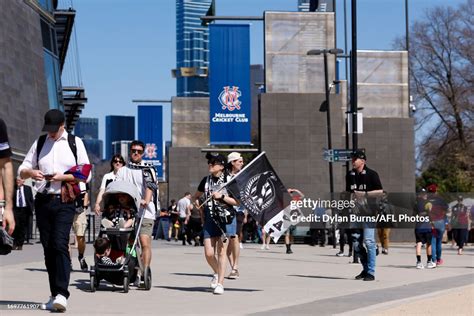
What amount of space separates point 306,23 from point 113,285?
29804 millimetres

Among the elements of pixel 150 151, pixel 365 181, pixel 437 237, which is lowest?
pixel 437 237

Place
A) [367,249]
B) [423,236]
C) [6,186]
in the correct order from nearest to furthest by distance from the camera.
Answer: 1. [6,186]
2. [367,249]
3. [423,236]

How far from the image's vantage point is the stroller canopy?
14.1 meters

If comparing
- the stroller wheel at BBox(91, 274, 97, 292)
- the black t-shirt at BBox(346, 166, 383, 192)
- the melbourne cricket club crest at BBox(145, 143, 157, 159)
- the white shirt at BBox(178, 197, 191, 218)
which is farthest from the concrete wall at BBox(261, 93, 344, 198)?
the stroller wheel at BBox(91, 274, 97, 292)

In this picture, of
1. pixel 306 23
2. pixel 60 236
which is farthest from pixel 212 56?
pixel 60 236

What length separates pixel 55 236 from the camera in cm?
1135

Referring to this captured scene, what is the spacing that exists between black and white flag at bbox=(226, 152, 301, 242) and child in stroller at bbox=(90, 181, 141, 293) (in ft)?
4.15

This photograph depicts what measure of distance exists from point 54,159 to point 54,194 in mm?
350

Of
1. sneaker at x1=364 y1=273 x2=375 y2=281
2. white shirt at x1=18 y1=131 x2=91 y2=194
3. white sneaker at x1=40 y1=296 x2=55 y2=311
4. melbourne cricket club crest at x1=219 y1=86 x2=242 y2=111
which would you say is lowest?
sneaker at x1=364 y1=273 x2=375 y2=281

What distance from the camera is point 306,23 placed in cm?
4350

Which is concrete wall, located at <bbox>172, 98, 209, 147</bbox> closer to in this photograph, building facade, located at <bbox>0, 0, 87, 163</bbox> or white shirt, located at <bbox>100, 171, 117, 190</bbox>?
building facade, located at <bbox>0, 0, 87, 163</bbox>

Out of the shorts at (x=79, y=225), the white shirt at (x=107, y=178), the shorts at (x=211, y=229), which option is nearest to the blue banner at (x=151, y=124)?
the shorts at (x=79, y=225)

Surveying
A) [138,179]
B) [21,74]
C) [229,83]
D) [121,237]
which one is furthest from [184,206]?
[121,237]

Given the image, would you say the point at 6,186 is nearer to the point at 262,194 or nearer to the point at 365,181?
the point at 262,194
